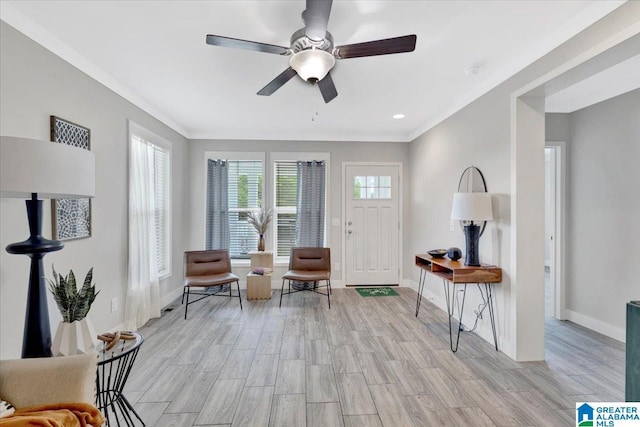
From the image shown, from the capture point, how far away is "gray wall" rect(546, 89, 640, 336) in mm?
2807

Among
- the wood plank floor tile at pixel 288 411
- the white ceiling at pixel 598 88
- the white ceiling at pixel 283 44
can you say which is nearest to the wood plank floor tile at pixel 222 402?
the wood plank floor tile at pixel 288 411

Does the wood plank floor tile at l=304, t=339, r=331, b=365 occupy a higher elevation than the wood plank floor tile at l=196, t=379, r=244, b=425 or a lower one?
higher

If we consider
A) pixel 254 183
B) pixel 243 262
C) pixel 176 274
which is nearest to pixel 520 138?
pixel 254 183

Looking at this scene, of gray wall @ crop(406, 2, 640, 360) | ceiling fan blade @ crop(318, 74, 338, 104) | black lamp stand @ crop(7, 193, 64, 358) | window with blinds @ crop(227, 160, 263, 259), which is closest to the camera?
black lamp stand @ crop(7, 193, 64, 358)

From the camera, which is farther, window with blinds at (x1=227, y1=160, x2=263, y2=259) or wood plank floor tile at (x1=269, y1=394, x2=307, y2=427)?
window with blinds at (x1=227, y1=160, x2=263, y2=259)

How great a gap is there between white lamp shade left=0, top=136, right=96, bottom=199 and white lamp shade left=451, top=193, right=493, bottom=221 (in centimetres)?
281

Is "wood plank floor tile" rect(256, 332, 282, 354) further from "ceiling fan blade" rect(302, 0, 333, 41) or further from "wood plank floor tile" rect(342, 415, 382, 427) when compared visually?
"ceiling fan blade" rect(302, 0, 333, 41)

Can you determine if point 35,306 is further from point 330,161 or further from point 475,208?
point 330,161

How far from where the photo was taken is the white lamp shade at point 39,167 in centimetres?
122

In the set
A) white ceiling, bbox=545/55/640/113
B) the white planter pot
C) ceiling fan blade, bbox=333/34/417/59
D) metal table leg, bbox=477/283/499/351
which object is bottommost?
metal table leg, bbox=477/283/499/351

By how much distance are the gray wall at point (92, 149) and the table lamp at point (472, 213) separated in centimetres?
335

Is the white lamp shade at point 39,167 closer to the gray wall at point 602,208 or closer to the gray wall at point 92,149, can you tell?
the gray wall at point 92,149

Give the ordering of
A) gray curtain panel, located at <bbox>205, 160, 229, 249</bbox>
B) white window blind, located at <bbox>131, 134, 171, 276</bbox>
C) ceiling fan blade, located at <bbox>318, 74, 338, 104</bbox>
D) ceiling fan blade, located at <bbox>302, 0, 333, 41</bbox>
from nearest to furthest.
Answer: ceiling fan blade, located at <bbox>302, 0, 333, 41</bbox> → ceiling fan blade, located at <bbox>318, 74, 338, 104</bbox> → white window blind, located at <bbox>131, 134, 171, 276</bbox> → gray curtain panel, located at <bbox>205, 160, 229, 249</bbox>

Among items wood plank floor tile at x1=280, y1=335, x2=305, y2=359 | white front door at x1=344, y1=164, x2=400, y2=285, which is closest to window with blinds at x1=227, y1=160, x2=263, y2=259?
white front door at x1=344, y1=164, x2=400, y2=285
